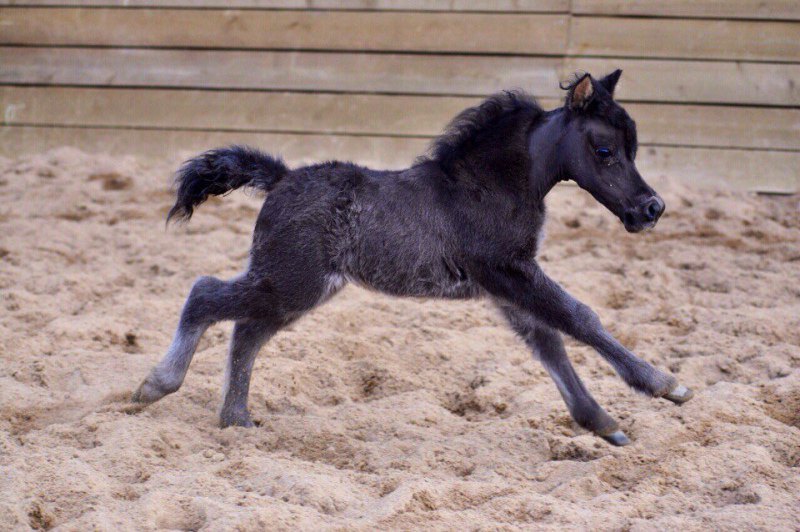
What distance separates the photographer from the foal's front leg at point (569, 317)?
344cm

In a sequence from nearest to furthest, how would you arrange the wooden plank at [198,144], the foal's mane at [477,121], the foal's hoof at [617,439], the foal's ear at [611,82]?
the foal's hoof at [617,439]
the foal's ear at [611,82]
the foal's mane at [477,121]
the wooden plank at [198,144]

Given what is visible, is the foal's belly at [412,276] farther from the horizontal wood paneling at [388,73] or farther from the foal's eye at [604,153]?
the horizontal wood paneling at [388,73]

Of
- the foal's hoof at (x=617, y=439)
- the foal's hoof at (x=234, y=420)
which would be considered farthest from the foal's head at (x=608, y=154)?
the foal's hoof at (x=234, y=420)

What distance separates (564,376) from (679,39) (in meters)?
4.15

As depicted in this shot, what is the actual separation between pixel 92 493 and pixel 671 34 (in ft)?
19.0

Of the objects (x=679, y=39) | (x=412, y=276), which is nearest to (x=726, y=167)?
(x=679, y=39)

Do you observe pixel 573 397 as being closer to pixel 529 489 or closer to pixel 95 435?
pixel 529 489

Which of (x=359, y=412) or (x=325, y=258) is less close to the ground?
(x=325, y=258)

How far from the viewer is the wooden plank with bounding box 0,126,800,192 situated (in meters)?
6.90

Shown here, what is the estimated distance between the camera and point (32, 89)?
7273 millimetres

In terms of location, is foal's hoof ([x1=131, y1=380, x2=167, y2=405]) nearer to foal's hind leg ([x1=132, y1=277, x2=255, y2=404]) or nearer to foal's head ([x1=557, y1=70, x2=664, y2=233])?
foal's hind leg ([x1=132, y1=277, x2=255, y2=404])

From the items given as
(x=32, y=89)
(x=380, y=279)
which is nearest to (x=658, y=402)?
(x=380, y=279)

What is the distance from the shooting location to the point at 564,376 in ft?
12.6

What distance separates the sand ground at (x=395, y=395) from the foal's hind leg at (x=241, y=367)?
0.32 ft
